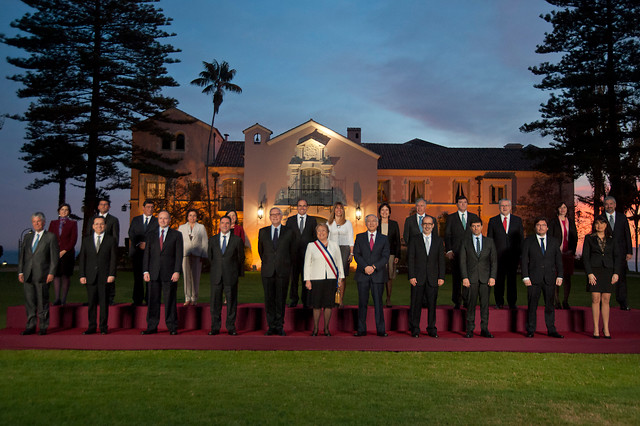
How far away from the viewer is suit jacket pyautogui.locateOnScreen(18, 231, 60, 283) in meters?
7.93

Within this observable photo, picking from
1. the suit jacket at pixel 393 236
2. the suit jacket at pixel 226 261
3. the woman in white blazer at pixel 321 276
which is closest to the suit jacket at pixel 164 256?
the suit jacket at pixel 226 261

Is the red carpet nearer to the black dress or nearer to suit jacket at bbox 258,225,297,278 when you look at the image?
the black dress

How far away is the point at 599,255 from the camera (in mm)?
7883

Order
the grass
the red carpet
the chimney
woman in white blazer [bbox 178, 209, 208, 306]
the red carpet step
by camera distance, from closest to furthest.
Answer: the grass
the red carpet
the red carpet step
woman in white blazer [bbox 178, 209, 208, 306]
the chimney

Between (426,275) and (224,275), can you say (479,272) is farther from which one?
(224,275)

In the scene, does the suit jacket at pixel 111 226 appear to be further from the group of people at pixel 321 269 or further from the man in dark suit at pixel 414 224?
the man in dark suit at pixel 414 224

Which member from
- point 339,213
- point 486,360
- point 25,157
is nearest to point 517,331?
point 486,360

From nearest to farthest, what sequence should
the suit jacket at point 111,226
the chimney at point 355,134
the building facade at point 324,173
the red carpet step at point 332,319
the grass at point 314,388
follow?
the grass at point 314,388 → the red carpet step at point 332,319 → the suit jacket at point 111,226 → the building facade at point 324,173 → the chimney at point 355,134

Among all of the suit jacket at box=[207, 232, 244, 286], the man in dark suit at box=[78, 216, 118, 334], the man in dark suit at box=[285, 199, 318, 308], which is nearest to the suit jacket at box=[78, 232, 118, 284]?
the man in dark suit at box=[78, 216, 118, 334]

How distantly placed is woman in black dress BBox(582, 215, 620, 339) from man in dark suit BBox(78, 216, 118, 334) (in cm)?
688

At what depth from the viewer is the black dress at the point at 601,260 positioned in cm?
776

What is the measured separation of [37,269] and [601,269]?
811cm

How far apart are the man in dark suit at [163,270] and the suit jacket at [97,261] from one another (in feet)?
1.82

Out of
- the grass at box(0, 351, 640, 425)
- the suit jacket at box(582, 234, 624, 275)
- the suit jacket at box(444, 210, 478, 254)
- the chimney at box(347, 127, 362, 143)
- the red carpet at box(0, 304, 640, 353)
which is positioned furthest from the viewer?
the chimney at box(347, 127, 362, 143)
